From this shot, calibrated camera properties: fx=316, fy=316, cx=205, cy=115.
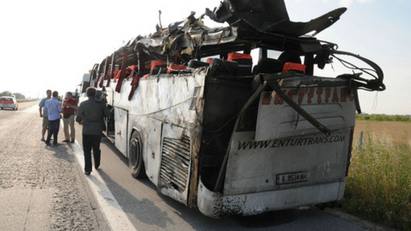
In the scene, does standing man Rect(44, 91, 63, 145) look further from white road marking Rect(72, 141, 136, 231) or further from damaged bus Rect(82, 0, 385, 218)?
damaged bus Rect(82, 0, 385, 218)

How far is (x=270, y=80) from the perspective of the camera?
3320 mm

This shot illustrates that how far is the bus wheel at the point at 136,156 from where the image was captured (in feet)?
19.5

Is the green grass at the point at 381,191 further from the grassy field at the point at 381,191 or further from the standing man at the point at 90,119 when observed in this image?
the standing man at the point at 90,119

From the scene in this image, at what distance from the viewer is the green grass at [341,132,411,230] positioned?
4412mm

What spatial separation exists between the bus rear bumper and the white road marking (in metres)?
0.98

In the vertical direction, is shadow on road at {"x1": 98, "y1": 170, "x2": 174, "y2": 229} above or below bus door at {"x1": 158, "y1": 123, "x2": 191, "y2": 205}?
below

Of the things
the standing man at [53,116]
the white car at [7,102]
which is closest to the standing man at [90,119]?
the standing man at [53,116]

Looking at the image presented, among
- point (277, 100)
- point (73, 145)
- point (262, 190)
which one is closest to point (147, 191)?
point (262, 190)

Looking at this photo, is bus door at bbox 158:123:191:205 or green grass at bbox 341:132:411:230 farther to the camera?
green grass at bbox 341:132:411:230

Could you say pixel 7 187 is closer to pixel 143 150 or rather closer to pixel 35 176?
pixel 35 176

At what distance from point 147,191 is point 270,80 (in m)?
3.15

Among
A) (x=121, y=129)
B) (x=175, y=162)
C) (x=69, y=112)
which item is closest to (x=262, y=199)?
(x=175, y=162)

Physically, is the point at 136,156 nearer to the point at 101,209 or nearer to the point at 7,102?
the point at 101,209

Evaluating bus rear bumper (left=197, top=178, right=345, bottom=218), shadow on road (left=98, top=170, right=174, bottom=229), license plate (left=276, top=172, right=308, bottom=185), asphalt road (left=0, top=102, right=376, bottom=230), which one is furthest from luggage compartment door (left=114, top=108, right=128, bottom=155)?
license plate (left=276, top=172, right=308, bottom=185)
